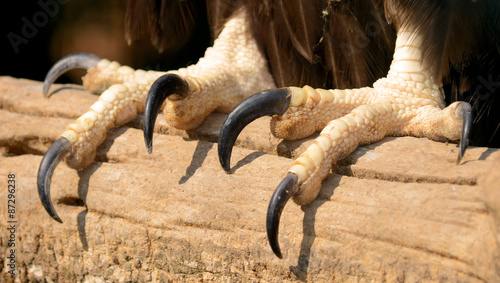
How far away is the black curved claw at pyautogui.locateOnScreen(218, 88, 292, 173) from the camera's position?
3.70 ft

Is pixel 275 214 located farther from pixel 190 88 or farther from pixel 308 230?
pixel 190 88

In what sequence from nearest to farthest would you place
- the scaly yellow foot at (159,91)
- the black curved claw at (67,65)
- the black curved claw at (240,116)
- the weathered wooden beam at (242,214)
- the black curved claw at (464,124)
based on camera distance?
the weathered wooden beam at (242,214) → the black curved claw at (464,124) → the black curved claw at (240,116) → the scaly yellow foot at (159,91) → the black curved claw at (67,65)

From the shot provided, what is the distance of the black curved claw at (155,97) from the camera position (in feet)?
3.93

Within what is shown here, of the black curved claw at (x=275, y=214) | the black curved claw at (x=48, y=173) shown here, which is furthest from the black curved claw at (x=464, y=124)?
the black curved claw at (x=48, y=173)

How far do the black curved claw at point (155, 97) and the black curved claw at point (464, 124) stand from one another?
77 cm

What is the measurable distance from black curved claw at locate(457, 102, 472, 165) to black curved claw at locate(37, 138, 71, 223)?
3.45 ft

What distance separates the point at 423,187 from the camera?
1.01 metres

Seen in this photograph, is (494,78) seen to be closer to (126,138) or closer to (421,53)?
(421,53)

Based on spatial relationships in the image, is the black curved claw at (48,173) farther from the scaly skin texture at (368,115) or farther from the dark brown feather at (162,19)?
the dark brown feather at (162,19)

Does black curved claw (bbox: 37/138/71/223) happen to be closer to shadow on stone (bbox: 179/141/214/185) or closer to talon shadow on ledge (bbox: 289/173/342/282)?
shadow on stone (bbox: 179/141/214/185)

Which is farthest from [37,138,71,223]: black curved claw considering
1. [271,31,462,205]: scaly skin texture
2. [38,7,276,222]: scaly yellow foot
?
[271,31,462,205]: scaly skin texture

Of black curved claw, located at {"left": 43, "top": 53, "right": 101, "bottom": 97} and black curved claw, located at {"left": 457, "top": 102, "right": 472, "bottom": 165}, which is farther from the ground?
black curved claw, located at {"left": 457, "top": 102, "right": 472, "bottom": 165}

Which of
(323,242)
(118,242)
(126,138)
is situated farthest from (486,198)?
(126,138)

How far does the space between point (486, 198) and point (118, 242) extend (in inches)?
36.2
